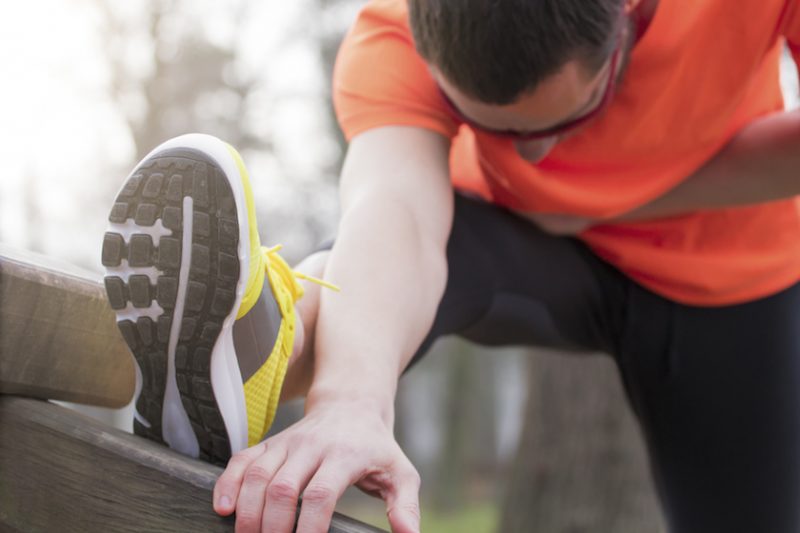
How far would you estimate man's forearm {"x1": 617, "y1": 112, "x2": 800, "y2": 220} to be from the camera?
164cm

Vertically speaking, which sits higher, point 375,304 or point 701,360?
point 375,304

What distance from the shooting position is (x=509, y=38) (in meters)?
1.34

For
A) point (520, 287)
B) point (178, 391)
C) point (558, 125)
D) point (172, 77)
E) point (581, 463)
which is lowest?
point (581, 463)

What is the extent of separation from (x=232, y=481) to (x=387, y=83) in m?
0.90

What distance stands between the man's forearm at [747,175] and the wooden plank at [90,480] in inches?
41.9

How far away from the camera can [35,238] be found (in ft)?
36.0

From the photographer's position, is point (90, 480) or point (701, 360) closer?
point (90, 480)

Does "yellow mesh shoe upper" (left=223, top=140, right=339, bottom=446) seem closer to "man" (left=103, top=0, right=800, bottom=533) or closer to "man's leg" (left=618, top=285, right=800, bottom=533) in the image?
"man" (left=103, top=0, right=800, bottom=533)

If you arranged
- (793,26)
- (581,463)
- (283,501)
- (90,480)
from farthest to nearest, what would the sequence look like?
(581,463) < (793,26) < (90,480) < (283,501)

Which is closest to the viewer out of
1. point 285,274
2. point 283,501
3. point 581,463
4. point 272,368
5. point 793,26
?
point 283,501

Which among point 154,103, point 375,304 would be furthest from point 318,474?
point 154,103

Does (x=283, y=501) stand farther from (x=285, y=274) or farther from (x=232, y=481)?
(x=285, y=274)

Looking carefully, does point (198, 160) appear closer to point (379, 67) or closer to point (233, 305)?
point (233, 305)

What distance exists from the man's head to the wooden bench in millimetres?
631
